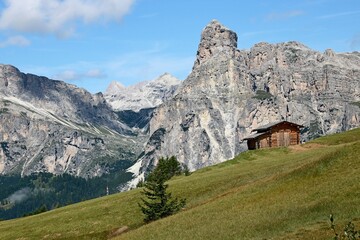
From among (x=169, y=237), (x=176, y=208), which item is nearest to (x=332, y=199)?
(x=169, y=237)

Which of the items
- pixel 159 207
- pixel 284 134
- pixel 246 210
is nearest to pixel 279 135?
pixel 284 134

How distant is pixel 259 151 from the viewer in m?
100

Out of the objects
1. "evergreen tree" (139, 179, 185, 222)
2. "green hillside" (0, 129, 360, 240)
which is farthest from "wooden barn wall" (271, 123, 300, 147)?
"evergreen tree" (139, 179, 185, 222)

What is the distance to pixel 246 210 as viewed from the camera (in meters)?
48.3

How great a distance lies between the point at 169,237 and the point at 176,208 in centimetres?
1711

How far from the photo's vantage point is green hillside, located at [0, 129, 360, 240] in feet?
130

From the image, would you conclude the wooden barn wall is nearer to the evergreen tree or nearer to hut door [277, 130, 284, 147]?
hut door [277, 130, 284, 147]

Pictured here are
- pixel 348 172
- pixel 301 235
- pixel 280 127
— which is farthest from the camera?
pixel 280 127

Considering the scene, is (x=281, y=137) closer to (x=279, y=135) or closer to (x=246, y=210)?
(x=279, y=135)

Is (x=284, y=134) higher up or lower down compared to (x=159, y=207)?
higher up

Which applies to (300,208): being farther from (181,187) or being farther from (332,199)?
(181,187)

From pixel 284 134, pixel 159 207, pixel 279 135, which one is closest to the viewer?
pixel 159 207

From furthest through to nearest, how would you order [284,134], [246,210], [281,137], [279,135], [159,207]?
[284,134] → [279,135] → [281,137] → [159,207] → [246,210]

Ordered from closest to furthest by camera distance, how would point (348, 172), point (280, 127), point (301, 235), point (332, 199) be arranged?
point (301, 235) → point (332, 199) → point (348, 172) → point (280, 127)
